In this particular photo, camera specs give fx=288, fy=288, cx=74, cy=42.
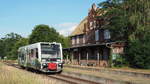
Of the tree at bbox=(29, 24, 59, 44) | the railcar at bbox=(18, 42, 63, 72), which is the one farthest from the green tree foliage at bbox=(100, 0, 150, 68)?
the tree at bbox=(29, 24, 59, 44)

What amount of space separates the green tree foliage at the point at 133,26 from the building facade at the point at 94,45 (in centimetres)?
204

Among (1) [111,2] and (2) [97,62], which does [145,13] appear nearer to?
(1) [111,2]

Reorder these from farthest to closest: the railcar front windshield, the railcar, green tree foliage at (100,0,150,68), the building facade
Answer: the building facade
green tree foliage at (100,0,150,68)
the railcar front windshield
the railcar

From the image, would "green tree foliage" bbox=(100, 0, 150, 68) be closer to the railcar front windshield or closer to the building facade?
the building facade

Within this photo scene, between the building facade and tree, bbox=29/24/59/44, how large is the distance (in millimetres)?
8442

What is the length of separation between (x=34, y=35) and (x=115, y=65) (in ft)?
118

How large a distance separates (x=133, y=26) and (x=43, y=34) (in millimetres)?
35653

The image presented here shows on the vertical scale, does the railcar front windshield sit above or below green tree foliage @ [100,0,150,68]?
below

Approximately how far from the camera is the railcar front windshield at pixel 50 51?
2562cm

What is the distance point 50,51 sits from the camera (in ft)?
85.1

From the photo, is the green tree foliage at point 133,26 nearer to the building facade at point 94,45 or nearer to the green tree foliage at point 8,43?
the building facade at point 94,45

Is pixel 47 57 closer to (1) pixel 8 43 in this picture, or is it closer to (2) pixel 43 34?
(2) pixel 43 34

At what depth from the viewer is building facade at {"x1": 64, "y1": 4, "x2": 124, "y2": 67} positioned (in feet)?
128

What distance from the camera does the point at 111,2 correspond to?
39406 mm
